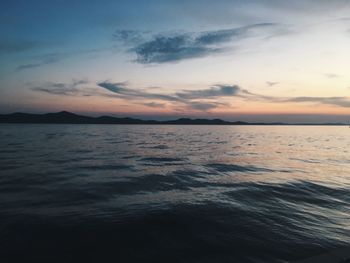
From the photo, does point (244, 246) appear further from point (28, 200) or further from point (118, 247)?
point (28, 200)

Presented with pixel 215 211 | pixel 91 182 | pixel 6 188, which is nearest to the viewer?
pixel 215 211

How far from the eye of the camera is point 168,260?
301 inches

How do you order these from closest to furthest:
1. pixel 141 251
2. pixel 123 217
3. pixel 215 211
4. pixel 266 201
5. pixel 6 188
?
pixel 141 251 → pixel 123 217 → pixel 215 211 → pixel 266 201 → pixel 6 188

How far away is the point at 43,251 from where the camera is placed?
26.3ft

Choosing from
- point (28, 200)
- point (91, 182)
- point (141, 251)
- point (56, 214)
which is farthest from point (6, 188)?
point (141, 251)

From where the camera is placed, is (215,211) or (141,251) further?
(215,211)

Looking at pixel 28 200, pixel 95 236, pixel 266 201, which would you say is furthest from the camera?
pixel 266 201

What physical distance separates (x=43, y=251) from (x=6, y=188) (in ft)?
31.4

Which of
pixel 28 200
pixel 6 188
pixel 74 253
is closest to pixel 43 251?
pixel 74 253

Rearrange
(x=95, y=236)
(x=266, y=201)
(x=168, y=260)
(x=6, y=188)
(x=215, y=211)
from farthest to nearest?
(x=6, y=188)
(x=266, y=201)
(x=215, y=211)
(x=95, y=236)
(x=168, y=260)

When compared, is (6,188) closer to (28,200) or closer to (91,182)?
(28,200)

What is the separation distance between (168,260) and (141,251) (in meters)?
1.02

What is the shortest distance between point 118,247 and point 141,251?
755 mm

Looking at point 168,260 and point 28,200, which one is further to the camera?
point 28,200
